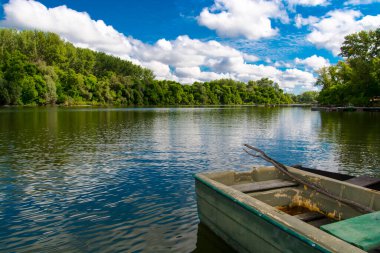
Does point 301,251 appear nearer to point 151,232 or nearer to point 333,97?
point 151,232

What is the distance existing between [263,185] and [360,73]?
11855 cm

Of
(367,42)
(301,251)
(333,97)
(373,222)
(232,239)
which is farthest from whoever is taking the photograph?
(333,97)

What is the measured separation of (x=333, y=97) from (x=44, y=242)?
452 feet

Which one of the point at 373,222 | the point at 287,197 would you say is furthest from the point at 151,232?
the point at 373,222

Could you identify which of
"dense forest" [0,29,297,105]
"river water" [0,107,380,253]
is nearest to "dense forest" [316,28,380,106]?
"river water" [0,107,380,253]

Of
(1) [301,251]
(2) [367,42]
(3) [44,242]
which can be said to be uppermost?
(2) [367,42]

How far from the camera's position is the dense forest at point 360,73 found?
10725cm

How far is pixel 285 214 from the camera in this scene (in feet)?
21.9

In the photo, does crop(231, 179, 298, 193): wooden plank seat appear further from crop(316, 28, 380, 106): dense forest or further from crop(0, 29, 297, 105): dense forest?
crop(0, 29, 297, 105): dense forest

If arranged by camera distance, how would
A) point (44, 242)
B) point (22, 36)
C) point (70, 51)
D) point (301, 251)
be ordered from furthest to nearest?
point (70, 51) → point (22, 36) → point (44, 242) → point (301, 251)

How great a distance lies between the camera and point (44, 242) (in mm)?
9203

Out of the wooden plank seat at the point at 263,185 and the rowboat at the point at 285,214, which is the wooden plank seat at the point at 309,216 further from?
the wooden plank seat at the point at 263,185

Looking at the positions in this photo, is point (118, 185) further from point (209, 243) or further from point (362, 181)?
point (362, 181)

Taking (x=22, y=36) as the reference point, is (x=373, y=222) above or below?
below
